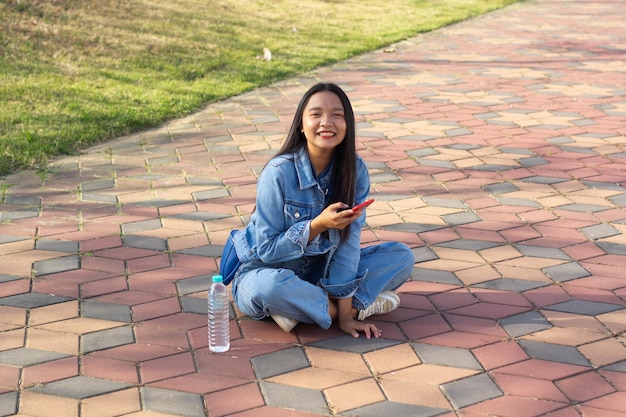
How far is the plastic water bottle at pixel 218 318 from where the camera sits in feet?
11.2

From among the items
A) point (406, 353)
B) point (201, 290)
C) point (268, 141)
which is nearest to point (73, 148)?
point (268, 141)

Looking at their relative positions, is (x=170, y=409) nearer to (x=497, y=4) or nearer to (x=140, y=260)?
(x=140, y=260)

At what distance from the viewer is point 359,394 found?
3.11 m

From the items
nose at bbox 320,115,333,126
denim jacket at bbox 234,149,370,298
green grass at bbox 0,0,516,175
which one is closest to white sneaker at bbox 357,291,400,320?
denim jacket at bbox 234,149,370,298

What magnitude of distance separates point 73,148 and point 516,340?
349cm

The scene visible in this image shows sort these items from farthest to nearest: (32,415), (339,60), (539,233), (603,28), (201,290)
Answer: (603,28) → (339,60) → (539,233) → (201,290) → (32,415)

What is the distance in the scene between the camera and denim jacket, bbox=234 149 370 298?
3.47 meters

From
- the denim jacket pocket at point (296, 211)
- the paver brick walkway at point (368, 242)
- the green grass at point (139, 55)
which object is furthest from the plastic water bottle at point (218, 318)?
the green grass at point (139, 55)

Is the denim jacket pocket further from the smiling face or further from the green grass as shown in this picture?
the green grass

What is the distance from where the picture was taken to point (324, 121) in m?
3.45

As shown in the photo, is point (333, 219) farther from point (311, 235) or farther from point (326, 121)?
point (326, 121)

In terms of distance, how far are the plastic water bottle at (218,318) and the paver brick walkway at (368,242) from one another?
56mm

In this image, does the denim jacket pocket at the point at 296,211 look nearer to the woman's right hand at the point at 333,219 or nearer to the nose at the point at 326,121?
the woman's right hand at the point at 333,219

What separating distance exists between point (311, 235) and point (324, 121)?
412mm
